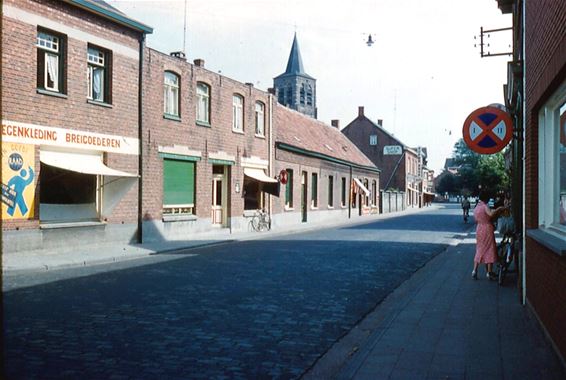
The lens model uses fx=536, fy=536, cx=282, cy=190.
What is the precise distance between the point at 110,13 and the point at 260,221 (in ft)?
38.6

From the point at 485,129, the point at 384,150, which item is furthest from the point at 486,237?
the point at 384,150

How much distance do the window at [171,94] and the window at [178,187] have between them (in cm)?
188

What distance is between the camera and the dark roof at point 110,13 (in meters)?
15.5

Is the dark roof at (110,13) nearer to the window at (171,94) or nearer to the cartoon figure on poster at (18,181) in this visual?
the window at (171,94)

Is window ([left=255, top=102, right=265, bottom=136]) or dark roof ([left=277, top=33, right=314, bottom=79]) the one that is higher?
dark roof ([left=277, top=33, right=314, bottom=79])

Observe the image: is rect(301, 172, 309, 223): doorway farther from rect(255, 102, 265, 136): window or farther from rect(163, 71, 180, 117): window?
rect(163, 71, 180, 117): window

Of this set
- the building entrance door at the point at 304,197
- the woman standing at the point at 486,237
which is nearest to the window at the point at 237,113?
the building entrance door at the point at 304,197

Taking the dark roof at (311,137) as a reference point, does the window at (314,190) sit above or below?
below

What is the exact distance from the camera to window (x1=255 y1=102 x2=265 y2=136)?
26.4m

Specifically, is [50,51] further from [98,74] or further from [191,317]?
[191,317]

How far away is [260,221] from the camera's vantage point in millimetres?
24984

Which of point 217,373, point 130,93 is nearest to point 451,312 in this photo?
point 217,373

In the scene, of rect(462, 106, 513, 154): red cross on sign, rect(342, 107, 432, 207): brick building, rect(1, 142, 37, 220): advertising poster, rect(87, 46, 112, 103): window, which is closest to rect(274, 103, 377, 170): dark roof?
rect(87, 46, 112, 103): window

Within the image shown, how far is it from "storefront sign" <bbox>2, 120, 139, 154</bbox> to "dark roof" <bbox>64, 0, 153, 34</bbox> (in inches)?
143
